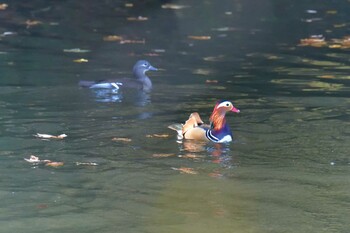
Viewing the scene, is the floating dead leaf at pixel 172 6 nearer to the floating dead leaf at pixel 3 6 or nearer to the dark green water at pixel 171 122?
the dark green water at pixel 171 122

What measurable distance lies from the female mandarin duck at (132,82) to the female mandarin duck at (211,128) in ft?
9.74

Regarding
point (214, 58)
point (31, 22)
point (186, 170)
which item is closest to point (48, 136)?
point (186, 170)

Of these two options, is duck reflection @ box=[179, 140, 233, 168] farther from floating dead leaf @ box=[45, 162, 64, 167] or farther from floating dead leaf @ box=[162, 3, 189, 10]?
floating dead leaf @ box=[162, 3, 189, 10]

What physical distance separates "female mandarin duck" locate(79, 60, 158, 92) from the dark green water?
20 cm

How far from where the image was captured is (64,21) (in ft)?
68.5

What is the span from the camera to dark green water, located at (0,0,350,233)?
27.4 ft

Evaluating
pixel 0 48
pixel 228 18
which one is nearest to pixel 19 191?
pixel 0 48

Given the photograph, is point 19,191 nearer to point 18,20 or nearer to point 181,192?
point 181,192

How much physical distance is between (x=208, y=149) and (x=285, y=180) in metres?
1.68

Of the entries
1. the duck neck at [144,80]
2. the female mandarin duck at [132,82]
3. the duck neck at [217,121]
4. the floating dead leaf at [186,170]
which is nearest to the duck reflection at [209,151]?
the duck neck at [217,121]

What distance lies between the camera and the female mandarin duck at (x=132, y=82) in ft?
46.9

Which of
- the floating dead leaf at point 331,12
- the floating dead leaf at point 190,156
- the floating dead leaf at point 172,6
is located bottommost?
the floating dead leaf at point 190,156

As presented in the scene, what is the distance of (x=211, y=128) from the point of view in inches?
443

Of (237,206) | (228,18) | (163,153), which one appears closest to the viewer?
(237,206)
